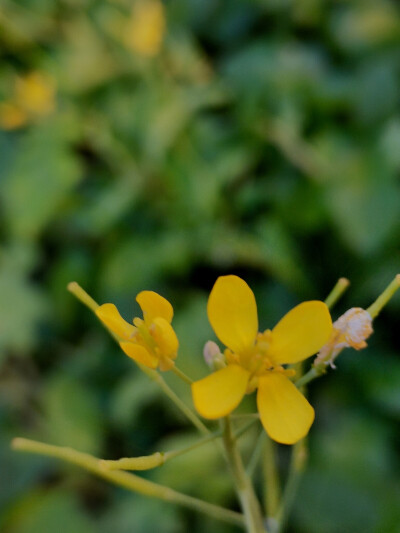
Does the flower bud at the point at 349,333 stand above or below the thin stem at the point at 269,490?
above

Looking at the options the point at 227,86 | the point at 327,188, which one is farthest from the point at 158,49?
the point at 327,188

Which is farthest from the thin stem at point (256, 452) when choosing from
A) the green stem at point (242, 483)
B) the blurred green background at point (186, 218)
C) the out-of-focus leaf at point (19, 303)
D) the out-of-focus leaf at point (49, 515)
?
the out-of-focus leaf at point (19, 303)

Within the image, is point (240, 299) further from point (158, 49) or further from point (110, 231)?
point (158, 49)

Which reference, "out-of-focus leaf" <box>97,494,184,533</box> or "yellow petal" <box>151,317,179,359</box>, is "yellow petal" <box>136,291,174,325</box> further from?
→ "out-of-focus leaf" <box>97,494,184,533</box>

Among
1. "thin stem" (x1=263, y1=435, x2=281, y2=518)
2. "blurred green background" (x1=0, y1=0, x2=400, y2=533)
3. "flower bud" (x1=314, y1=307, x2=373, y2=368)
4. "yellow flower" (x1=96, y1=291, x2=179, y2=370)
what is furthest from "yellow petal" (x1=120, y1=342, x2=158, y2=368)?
"blurred green background" (x1=0, y1=0, x2=400, y2=533)

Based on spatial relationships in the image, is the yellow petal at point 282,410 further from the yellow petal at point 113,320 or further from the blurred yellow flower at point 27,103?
the blurred yellow flower at point 27,103

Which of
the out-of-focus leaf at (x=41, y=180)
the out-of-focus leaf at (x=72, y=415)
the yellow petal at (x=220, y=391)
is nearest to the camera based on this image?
the yellow petal at (x=220, y=391)

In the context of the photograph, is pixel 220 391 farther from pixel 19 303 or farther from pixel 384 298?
pixel 19 303
